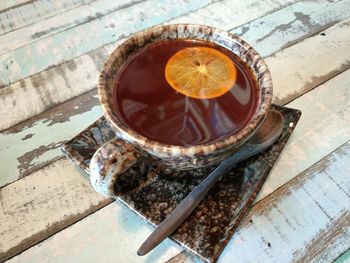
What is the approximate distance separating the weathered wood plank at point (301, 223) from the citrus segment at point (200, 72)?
0.20 metres

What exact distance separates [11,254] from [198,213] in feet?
0.91

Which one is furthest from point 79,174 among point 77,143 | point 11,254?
point 11,254

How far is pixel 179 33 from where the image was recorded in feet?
2.14

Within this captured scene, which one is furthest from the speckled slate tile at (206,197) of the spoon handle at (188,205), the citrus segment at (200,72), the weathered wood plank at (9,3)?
the weathered wood plank at (9,3)

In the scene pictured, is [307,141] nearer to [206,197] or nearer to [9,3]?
[206,197]

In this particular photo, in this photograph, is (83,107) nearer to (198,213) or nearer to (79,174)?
(79,174)

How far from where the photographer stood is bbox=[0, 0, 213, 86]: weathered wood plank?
2.64 feet

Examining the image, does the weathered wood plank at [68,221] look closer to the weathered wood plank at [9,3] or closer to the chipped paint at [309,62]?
the chipped paint at [309,62]

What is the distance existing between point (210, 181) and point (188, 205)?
0.17 feet

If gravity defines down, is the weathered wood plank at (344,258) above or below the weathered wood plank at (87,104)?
below

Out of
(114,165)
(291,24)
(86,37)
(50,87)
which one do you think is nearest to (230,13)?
(291,24)

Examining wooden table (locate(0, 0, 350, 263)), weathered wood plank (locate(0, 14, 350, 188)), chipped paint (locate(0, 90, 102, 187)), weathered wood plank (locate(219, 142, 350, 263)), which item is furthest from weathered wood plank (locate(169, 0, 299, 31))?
weathered wood plank (locate(219, 142, 350, 263))

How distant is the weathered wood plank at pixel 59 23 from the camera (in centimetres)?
85

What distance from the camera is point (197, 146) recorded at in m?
0.49
